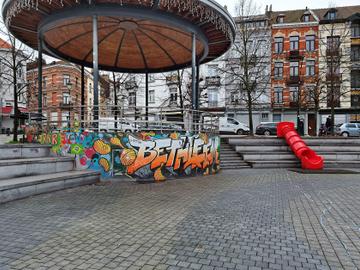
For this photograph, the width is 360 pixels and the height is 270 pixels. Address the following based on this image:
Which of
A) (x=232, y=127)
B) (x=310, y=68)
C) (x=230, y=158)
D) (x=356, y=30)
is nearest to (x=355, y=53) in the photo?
(x=356, y=30)

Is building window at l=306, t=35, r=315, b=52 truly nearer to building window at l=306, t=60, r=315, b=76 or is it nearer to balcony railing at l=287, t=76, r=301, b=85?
building window at l=306, t=60, r=315, b=76

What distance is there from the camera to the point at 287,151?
52.3 ft

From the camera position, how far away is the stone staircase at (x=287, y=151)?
14.6 m

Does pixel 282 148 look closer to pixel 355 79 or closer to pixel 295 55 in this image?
pixel 295 55

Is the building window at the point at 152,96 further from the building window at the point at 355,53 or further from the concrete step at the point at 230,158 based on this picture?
the concrete step at the point at 230,158

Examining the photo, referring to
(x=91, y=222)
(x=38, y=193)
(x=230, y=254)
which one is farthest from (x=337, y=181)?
(x=38, y=193)

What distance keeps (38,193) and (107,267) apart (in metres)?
4.56

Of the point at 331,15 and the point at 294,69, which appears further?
the point at 294,69

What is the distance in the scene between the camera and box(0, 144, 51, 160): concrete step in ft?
27.4

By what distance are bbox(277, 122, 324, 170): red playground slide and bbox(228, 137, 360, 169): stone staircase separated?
16.6 inches

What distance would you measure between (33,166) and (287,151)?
515 inches

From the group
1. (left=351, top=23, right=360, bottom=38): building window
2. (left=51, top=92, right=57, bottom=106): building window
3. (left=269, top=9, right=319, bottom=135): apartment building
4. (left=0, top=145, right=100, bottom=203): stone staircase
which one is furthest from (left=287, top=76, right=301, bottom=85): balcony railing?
(left=51, top=92, right=57, bottom=106): building window

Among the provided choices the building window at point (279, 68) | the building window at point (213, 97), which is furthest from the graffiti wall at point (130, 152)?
the building window at point (279, 68)

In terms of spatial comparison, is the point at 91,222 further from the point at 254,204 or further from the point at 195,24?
the point at 195,24
